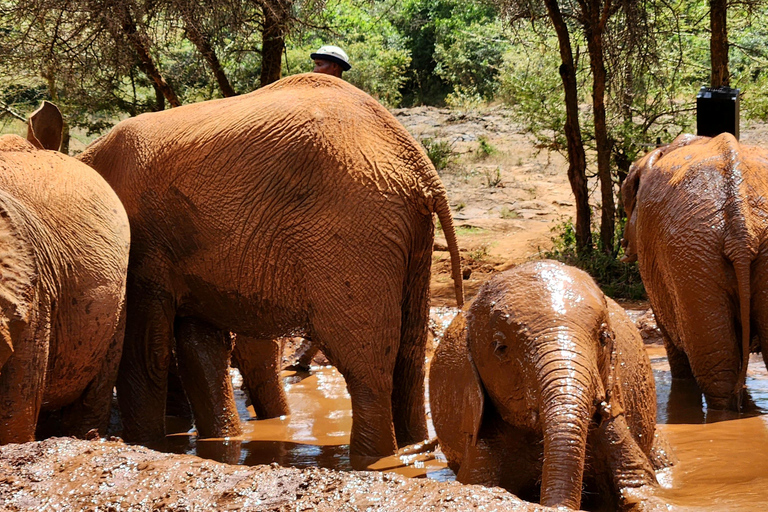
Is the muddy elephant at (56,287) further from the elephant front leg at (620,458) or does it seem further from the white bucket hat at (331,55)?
the elephant front leg at (620,458)

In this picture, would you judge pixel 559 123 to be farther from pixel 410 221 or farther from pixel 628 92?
pixel 410 221

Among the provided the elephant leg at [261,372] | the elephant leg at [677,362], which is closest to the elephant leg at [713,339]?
the elephant leg at [677,362]

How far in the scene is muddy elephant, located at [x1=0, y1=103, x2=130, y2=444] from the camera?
4.47 metres

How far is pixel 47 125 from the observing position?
5.88m

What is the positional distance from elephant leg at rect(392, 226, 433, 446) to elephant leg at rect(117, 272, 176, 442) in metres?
1.44

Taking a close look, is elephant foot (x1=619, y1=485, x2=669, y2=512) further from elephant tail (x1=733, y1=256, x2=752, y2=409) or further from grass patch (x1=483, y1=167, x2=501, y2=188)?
grass patch (x1=483, y1=167, x2=501, y2=188)

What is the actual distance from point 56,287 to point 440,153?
12.7m

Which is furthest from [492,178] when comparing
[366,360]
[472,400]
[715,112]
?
[472,400]

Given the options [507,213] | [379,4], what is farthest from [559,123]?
[379,4]

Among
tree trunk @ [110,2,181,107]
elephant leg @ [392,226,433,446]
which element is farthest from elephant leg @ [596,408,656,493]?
tree trunk @ [110,2,181,107]

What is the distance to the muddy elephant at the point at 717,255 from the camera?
6.13 m

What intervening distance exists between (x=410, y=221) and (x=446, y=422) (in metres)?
1.38

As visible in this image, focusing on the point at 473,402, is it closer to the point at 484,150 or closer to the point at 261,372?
the point at 261,372

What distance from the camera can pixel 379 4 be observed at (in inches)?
1115
